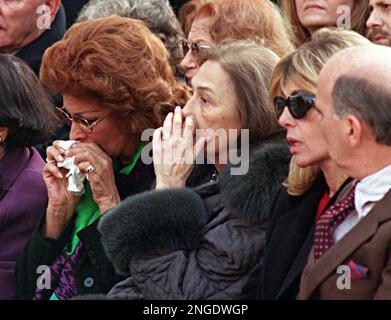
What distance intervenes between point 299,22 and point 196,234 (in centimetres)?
150

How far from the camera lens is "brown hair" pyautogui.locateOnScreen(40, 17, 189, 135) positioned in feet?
15.0

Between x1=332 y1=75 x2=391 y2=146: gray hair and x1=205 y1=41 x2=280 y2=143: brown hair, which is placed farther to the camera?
x1=205 y1=41 x2=280 y2=143: brown hair

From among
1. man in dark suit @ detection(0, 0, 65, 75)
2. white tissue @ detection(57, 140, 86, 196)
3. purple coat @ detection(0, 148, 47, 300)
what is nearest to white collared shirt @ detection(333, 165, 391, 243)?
white tissue @ detection(57, 140, 86, 196)

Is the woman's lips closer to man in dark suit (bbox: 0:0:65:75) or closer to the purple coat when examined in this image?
the purple coat

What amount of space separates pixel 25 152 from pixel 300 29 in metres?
1.40

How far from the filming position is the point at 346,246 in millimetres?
3176

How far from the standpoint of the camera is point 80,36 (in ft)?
15.2

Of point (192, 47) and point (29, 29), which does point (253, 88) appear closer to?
point (192, 47)

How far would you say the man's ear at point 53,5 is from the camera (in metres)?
5.77

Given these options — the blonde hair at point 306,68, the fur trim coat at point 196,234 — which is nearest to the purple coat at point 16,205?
the fur trim coat at point 196,234

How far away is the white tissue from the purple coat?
0.26m

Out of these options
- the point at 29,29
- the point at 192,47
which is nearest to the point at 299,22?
the point at 192,47

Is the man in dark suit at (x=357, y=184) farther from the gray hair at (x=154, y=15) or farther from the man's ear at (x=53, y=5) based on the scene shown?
the man's ear at (x=53, y=5)

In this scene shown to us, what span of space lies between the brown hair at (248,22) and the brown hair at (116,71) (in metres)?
0.30
